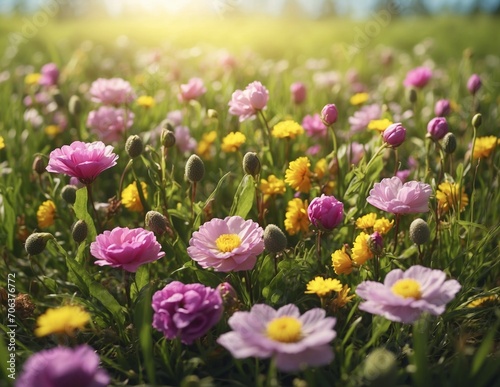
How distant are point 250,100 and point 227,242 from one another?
46cm

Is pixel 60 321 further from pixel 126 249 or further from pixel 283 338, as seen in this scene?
pixel 283 338

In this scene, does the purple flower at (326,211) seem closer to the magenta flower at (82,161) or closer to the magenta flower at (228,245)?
the magenta flower at (228,245)

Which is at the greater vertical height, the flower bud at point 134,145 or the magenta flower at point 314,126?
the flower bud at point 134,145

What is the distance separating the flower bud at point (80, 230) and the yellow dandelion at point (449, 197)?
780mm

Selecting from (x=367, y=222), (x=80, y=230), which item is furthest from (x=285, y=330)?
(x=80, y=230)

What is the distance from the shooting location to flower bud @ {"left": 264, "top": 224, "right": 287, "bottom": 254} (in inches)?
40.3

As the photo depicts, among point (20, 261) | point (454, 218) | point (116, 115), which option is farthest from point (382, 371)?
point (116, 115)

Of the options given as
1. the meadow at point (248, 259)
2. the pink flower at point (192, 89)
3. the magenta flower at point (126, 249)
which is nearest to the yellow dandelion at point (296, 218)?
the meadow at point (248, 259)

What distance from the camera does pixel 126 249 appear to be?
96cm

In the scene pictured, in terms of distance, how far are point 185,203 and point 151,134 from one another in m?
0.47

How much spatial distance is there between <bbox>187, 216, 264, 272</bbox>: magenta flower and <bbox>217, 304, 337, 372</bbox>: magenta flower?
0.46ft

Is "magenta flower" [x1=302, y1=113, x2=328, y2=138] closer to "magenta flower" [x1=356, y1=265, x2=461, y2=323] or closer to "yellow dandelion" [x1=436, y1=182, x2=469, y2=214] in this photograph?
"yellow dandelion" [x1=436, y1=182, x2=469, y2=214]

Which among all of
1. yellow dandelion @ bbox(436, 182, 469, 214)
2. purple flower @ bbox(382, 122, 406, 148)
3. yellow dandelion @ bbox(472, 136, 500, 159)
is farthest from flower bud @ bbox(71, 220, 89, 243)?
yellow dandelion @ bbox(472, 136, 500, 159)

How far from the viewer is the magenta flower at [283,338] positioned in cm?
80
